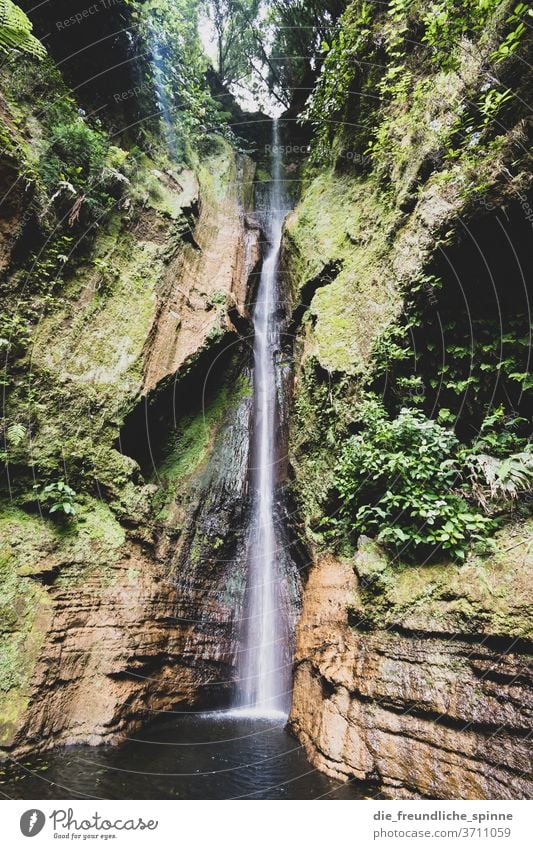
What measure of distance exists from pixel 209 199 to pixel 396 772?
51.8ft

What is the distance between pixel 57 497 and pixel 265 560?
192 inches

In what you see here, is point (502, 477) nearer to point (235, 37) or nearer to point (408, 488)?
point (408, 488)

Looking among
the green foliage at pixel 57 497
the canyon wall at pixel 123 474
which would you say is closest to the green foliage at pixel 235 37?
the canyon wall at pixel 123 474

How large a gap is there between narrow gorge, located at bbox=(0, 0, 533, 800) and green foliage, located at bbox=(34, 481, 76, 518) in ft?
0.17

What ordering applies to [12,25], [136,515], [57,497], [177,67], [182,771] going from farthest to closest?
[177,67]
[136,515]
[57,497]
[12,25]
[182,771]

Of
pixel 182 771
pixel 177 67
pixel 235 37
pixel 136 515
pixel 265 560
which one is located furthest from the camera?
pixel 235 37

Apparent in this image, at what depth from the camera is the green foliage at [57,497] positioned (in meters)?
7.05

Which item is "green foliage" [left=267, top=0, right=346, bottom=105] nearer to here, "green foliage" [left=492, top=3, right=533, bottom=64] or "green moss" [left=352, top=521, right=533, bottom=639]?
"green foliage" [left=492, top=3, right=533, bottom=64]

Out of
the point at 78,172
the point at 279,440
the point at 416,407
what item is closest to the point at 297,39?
the point at 78,172

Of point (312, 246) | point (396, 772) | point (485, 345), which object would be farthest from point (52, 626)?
point (312, 246)

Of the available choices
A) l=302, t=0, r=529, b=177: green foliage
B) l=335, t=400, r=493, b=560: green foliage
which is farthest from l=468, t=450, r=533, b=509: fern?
l=302, t=0, r=529, b=177: green foliage

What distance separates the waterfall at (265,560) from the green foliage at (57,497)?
4371 mm

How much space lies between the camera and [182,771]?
520 cm

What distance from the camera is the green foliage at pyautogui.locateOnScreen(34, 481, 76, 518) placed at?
7051mm
